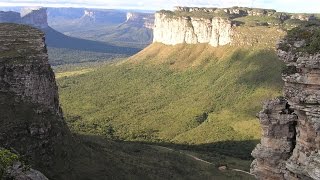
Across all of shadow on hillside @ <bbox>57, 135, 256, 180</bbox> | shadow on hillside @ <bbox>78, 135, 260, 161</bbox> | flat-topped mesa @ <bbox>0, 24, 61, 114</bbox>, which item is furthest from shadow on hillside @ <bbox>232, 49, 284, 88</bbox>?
flat-topped mesa @ <bbox>0, 24, 61, 114</bbox>

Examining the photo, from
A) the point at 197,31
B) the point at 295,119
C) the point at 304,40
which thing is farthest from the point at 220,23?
the point at 295,119

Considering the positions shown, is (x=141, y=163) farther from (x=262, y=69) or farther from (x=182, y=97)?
(x=262, y=69)

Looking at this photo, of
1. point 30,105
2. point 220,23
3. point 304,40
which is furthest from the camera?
point 220,23

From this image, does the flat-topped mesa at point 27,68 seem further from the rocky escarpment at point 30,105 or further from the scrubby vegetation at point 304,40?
the scrubby vegetation at point 304,40

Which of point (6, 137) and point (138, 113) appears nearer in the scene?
point (6, 137)

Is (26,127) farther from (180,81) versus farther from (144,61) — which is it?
(144,61)

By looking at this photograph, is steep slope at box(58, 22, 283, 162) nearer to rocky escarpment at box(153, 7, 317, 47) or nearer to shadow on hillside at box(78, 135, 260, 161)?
shadow on hillside at box(78, 135, 260, 161)

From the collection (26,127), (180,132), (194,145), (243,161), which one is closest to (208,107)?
(180,132)
